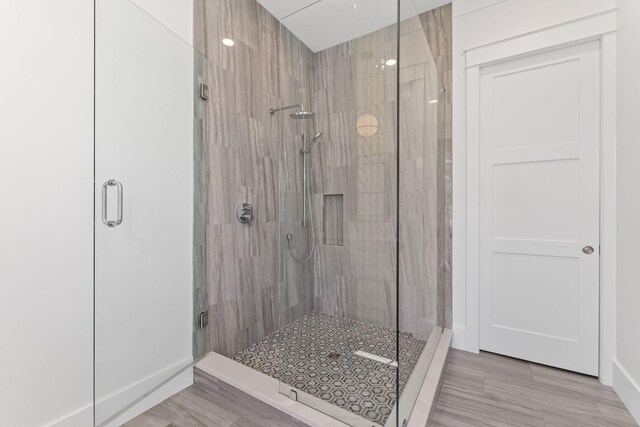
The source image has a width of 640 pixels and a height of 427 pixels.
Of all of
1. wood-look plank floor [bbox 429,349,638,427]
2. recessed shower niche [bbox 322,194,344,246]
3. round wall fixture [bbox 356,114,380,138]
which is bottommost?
wood-look plank floor [bbox 429,349,638,427]

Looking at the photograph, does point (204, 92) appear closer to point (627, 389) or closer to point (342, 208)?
point (342, 208)

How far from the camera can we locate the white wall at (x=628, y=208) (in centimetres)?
156

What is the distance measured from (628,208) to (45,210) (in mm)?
3118

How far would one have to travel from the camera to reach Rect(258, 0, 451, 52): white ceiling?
1.42m

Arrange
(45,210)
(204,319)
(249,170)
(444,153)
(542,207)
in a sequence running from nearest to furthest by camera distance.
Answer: (45,210), (204,319), (542,207), (249,170), (444,153)

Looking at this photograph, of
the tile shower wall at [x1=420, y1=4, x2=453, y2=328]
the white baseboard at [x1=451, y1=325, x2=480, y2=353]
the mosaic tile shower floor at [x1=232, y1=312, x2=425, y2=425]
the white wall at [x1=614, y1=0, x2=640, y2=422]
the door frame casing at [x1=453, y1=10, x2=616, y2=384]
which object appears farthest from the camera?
the tile shower wall at [x1=420, y1=4, x2=453, y2=328]

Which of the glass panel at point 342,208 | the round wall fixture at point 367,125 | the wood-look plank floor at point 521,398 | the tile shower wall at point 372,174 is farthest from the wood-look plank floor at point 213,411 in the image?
the round wall fixture at point 367,125

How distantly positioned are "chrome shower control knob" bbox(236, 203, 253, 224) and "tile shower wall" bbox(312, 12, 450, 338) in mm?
676

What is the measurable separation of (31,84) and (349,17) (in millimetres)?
1574

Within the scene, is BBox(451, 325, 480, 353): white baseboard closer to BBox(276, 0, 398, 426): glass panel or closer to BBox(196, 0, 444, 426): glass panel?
BBox(196, 0, 444, 426): glass panel

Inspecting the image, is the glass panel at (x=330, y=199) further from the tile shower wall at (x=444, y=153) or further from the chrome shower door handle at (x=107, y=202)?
the chrome shower door handle at (x=107, y=202)

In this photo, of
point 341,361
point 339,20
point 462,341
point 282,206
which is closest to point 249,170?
point 282,206

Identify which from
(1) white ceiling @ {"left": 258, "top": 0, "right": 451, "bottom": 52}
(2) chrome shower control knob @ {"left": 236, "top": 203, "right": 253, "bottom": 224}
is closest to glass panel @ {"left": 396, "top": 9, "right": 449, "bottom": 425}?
(1) white ceiling @ {"left": 258, "top": 0, "right": 451, "bottom": 52}

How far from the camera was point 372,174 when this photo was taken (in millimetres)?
1538
